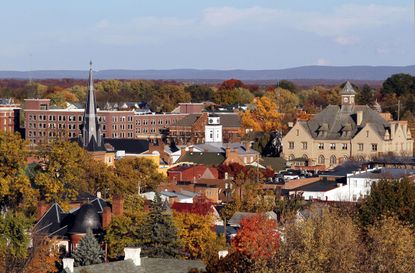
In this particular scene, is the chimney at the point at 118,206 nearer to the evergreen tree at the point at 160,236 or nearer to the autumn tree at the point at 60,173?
the evergreen tree at the point at 160,236

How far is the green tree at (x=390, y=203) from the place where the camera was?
56.4m

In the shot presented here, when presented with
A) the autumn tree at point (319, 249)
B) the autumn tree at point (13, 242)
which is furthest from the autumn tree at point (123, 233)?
the autumn tree at point (319, 249)

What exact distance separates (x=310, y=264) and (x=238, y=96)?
152 m

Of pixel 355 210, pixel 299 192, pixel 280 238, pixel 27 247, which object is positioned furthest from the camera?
pixel 299 192

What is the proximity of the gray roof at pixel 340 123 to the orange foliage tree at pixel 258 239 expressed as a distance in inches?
2336

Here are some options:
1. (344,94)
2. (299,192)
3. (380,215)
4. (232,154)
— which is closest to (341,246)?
(380,215)

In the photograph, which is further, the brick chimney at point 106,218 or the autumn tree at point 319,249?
the brick chimney at point 106,218

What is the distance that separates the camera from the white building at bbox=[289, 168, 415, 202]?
75.6 m

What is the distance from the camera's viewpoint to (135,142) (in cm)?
10925

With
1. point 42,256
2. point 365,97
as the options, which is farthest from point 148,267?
point 365,97

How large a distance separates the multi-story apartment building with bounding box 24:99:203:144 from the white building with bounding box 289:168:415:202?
67.3 metres

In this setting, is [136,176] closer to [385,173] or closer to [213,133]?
[385,173]

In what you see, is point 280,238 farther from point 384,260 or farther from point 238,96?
point 238,96

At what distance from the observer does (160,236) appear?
5078 cm
